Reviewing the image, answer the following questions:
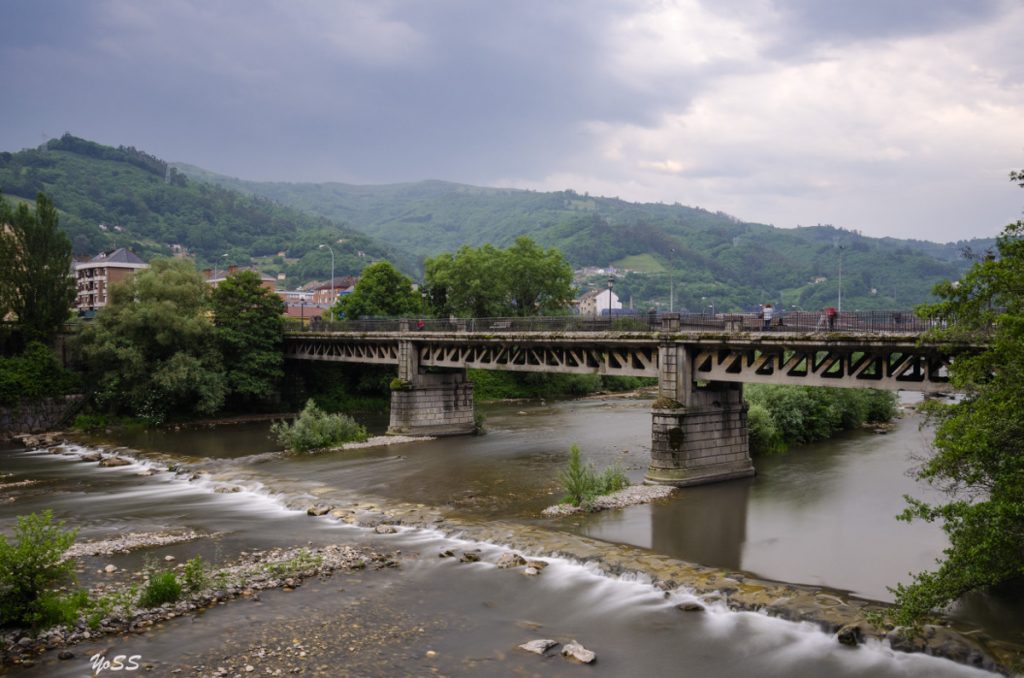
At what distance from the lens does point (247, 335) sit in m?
64.6

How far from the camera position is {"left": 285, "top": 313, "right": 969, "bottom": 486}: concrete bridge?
2989cm

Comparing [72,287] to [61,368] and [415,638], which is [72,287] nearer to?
[61,368]

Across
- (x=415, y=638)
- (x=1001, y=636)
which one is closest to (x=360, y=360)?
(x=415, y=638)

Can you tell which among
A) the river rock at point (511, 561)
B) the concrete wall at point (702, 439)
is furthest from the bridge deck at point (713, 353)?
the river rock at point (511, 561)

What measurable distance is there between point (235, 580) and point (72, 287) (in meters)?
50.0

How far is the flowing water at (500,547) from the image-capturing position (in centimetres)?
1736

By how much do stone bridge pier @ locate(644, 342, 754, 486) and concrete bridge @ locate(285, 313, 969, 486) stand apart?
47 millimetres

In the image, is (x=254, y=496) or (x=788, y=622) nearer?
(x=788, y=622)

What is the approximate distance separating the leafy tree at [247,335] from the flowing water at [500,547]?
496 inches

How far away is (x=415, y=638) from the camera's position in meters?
18.2

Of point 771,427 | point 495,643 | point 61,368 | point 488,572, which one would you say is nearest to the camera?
point 495,643

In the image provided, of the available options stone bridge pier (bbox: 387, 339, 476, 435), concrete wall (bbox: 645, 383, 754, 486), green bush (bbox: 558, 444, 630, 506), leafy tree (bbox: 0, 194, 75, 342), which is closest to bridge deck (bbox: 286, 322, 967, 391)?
stone bridge pier (bbox: 387, 339, 476, 435)

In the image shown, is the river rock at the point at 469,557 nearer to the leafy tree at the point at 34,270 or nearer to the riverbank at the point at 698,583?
the riverbank at the point at 698,583

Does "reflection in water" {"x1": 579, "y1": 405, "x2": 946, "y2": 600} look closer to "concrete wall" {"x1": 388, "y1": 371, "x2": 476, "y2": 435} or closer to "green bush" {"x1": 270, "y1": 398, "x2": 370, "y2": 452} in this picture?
"concrete wall" {"x1": 388, "y1": 371, "x2": 476, "y2": 435}
